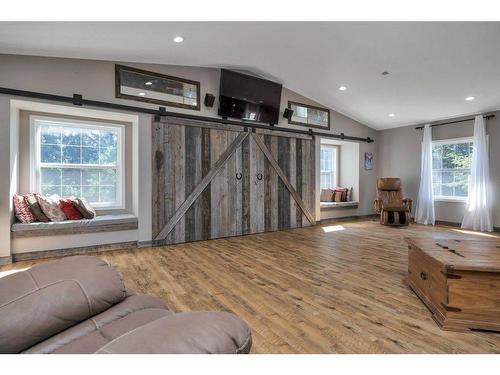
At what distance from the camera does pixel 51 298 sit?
2.91ft

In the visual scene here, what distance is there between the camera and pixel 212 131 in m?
4.75

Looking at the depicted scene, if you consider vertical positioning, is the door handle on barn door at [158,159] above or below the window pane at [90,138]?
below

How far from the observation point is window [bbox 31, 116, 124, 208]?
397 cm

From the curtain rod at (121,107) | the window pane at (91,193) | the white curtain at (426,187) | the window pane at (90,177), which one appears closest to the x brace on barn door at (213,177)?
the curtain rod at (121,107)

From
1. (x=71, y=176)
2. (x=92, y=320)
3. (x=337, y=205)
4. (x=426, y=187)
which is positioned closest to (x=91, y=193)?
(x=71, y=176)

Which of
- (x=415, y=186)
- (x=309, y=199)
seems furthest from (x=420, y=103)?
(x=309, y=199)

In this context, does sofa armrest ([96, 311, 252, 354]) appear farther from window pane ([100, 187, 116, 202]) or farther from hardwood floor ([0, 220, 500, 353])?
window pane ([100, 187, 116, 202])

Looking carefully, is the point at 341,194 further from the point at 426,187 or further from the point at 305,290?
the point at 305,290

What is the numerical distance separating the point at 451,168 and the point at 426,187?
64 cm

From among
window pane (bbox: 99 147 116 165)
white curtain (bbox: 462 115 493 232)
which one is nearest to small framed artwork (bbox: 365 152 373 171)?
white curtain (bbox: 462 115 493 232)

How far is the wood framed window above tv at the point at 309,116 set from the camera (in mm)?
5816

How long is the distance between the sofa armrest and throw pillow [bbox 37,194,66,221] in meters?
3.81

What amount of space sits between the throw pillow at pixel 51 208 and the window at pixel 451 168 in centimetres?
741

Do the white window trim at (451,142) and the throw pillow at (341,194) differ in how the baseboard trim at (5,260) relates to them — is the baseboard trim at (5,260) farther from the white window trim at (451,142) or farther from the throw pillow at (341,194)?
the white window trim at (451,142)
